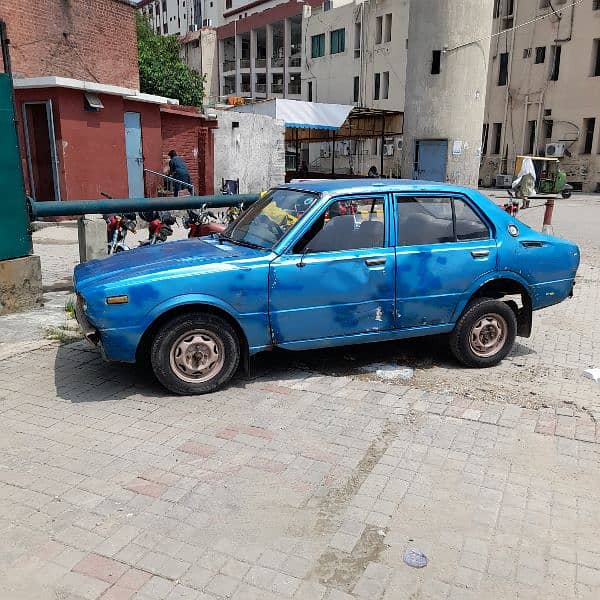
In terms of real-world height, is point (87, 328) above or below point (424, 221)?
below

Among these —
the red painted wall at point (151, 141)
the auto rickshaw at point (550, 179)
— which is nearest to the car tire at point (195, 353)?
the red painted wall at point (151, 141)

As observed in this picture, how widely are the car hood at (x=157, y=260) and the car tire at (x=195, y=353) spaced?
0.44m

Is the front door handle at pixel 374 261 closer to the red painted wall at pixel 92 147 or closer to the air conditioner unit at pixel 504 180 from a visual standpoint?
the red painted wall at pixel 92 147

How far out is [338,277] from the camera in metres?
4.84

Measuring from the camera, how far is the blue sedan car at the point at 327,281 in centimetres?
450

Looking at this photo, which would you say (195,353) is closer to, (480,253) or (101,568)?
(101,568)

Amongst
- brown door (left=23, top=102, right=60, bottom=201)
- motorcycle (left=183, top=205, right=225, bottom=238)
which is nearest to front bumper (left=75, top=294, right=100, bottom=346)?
motorcycle (left=183, top=205, right=225, bottom=238)

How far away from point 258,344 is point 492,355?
230cm

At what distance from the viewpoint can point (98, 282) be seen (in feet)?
14.8

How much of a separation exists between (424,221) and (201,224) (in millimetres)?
4613

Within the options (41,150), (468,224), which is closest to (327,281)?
(468,224)

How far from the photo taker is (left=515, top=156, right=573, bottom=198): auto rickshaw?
3125cm

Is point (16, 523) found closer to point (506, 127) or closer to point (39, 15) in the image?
point (39, 15)

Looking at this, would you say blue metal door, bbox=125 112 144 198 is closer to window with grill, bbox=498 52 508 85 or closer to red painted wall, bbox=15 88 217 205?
red painted wall, bbox=15 88 217 205
